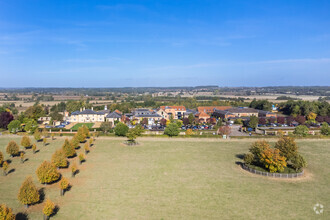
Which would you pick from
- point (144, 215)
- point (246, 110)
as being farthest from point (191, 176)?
point (246, 110)

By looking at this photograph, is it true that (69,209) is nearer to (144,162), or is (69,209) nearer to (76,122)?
(144,162)

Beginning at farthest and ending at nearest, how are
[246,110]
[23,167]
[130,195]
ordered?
[246,110]
[23,167]
[130,195]

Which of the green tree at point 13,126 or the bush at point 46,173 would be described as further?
the green tree at point 13,126

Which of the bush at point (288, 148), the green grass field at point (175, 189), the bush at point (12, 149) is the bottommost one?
the green grass field at point (175, 189)

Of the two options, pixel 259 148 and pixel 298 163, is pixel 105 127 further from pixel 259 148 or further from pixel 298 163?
pixel 298 163

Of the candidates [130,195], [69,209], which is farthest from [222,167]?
[69,209]

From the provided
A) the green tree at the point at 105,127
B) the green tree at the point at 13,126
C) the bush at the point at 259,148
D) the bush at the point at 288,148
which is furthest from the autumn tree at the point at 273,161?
the green tree at the point at 13,126

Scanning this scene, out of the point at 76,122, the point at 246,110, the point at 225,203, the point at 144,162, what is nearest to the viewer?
the point at 225,203

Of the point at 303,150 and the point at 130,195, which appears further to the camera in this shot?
the point at 303,150

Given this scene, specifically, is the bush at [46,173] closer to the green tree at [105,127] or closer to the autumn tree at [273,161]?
the autumn tree at [273,161]
